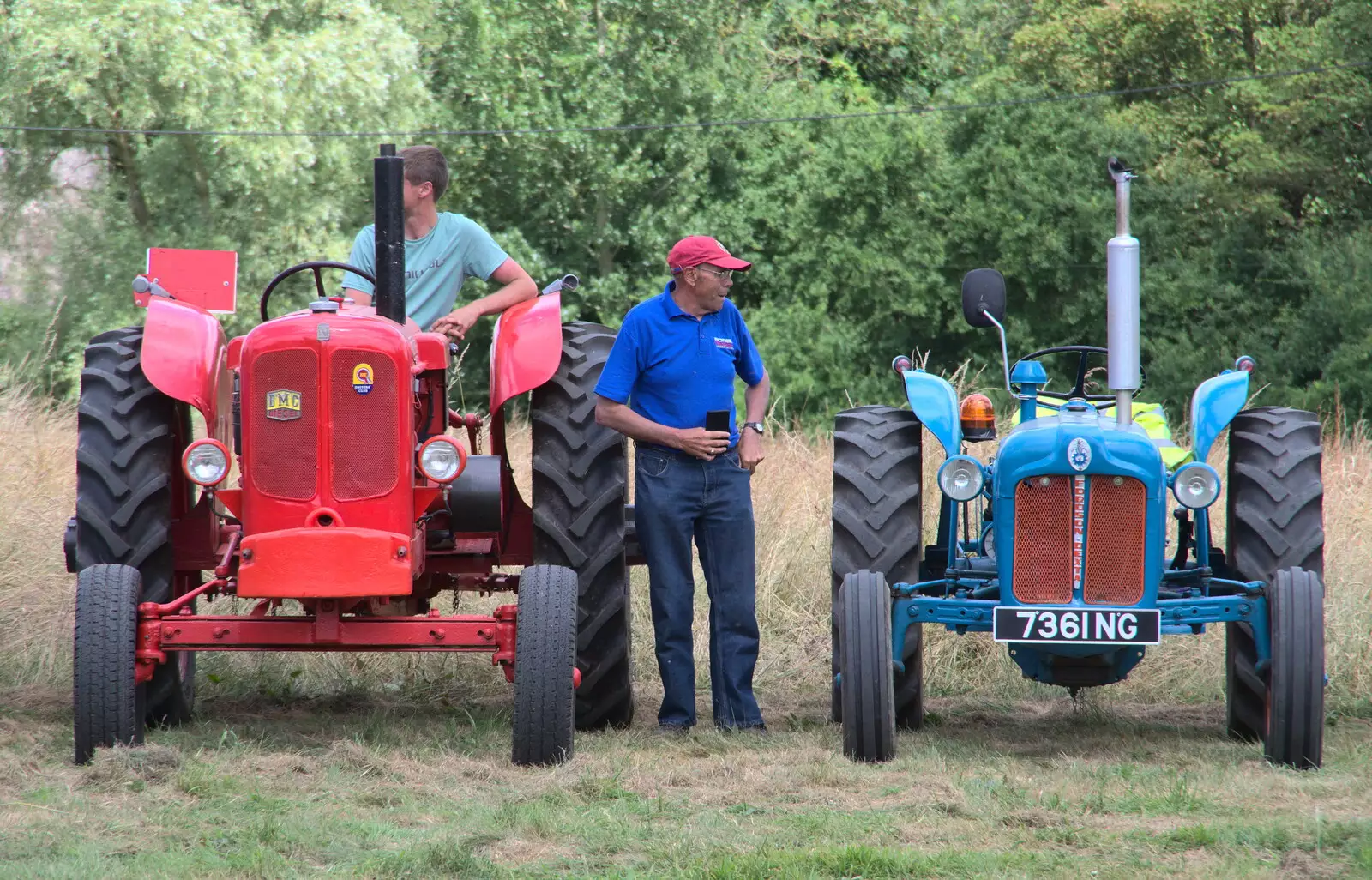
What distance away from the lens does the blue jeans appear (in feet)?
21.4

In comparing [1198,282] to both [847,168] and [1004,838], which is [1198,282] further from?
[1004,838]

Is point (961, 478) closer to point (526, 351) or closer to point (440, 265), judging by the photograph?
point (526, 351)

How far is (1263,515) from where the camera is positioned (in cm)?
612

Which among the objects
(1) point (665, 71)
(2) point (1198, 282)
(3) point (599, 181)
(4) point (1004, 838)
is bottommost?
(4) point (1004, 838)

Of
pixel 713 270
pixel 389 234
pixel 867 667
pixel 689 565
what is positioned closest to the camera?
pixel 867 667

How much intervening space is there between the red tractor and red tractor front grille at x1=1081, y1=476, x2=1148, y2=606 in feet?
5.66

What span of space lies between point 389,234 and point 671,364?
4.32 ft

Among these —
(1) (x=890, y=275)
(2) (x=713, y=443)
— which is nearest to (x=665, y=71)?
(1) (x=890, y=275)

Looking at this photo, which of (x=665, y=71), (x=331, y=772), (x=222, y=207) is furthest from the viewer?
(x=665, y=71)

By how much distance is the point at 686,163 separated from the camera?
2631cm

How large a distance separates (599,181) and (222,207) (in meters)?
5.71

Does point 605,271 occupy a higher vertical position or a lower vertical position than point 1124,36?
lower

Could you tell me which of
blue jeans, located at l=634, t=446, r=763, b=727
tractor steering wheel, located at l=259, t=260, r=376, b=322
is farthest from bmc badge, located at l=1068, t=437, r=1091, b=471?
tractor steering wheel, located at l=259, t=260, r=376, b=322

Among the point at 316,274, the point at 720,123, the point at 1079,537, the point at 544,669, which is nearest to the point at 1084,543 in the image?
the point at 1079,537
